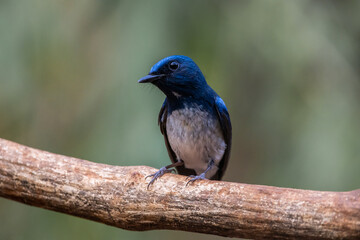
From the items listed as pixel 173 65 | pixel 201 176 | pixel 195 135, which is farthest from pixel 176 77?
pixel 201 176

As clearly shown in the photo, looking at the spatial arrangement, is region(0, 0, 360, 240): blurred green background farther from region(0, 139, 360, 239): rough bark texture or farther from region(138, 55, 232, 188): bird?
region(0, 139, 360, 239): rough bark texture

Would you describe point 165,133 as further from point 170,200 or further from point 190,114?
point 170,200

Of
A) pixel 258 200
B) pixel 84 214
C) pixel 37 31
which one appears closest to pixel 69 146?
pixel 37 31

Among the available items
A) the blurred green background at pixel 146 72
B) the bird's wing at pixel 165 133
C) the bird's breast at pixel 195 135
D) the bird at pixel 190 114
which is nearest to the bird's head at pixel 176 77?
the bird at pixel 190 114

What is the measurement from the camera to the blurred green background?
4656 mm

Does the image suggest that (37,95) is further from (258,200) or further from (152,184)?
(258,200)

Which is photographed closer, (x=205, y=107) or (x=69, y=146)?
(x=205, y=107)

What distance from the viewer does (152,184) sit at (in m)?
3.14

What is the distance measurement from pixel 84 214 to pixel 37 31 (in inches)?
98.7

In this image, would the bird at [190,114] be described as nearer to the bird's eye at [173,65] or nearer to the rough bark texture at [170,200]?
the bird's eye at [173,65]

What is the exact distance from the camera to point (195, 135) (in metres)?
4.07

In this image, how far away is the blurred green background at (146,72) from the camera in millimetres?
4656

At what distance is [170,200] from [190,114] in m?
1.17

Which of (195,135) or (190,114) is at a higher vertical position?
(190,114)
